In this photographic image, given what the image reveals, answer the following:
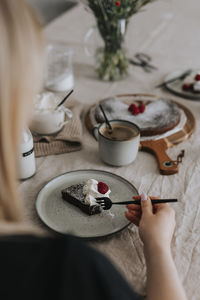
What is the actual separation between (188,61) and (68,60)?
1.97 feet

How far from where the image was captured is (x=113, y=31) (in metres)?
1.61

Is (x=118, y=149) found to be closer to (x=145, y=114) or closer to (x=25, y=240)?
(x=145, y=114)

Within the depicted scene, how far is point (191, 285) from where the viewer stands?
0.81 m

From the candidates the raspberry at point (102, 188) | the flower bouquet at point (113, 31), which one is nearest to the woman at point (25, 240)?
the raspberry at point (102, 188)

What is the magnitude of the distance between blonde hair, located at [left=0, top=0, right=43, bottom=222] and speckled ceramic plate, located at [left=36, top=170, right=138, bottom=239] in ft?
0.97

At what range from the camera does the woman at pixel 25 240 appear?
0.53m

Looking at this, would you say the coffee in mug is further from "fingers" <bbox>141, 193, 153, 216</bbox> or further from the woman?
the woman

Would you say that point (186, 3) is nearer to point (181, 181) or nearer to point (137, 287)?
point (181, 181)

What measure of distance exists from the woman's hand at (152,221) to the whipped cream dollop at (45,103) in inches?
20.1

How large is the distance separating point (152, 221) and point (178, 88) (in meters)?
0.88

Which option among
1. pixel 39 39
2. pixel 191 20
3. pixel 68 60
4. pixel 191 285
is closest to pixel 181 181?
pixel 191 285

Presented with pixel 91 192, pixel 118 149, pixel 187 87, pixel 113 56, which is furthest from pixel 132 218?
pixel 113 56

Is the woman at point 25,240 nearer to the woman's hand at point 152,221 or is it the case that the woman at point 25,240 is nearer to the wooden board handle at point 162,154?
the woman's hand at point 152,221

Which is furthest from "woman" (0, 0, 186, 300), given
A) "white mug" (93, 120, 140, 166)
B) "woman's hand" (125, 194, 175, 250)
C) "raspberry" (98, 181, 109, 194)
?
"white mug" (93, 120, 140, 166)
